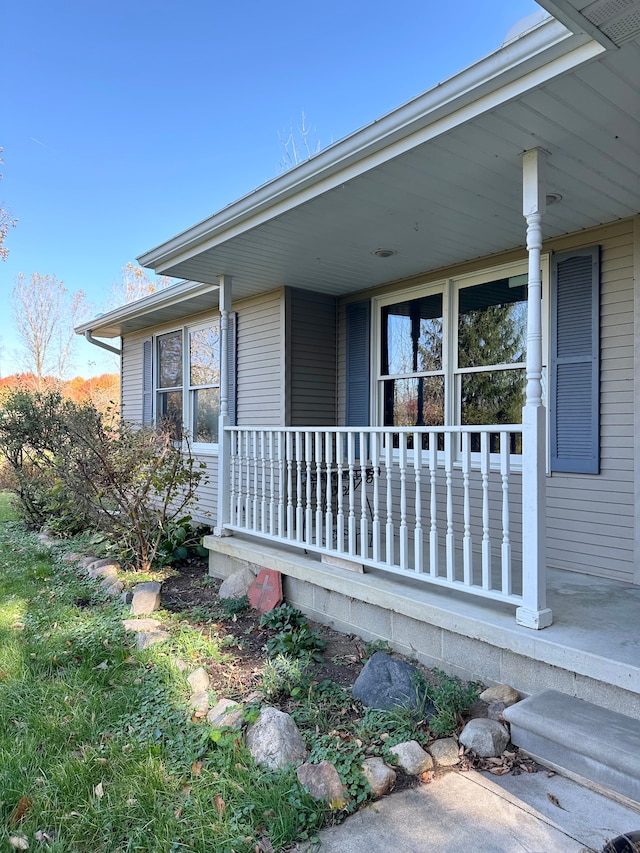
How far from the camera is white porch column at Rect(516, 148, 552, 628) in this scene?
2639 mm

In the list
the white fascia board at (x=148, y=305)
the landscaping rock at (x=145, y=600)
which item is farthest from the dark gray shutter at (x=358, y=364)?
the landscaping rock at (x=145, y=600)

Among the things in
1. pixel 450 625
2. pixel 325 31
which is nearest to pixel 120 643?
pixel 450 625

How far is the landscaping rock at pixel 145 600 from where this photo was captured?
4.11 meters

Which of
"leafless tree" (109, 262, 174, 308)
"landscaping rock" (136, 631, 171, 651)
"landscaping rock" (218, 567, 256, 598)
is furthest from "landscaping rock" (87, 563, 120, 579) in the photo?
"leafless tree" (109, 262, 174, 308)

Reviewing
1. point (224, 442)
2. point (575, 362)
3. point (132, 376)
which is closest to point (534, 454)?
point (575, 362)

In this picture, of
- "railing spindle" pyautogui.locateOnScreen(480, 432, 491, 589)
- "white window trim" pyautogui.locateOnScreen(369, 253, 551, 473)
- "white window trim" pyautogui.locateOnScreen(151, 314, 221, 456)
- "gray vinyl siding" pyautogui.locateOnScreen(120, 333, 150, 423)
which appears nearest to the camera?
"railing spindle" pyautogui.locateOnScreen(480, 432, 491, 589)

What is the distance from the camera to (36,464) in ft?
23.7

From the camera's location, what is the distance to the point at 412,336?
5.13 meters

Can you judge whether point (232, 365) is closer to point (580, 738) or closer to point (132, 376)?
point (132, 376)

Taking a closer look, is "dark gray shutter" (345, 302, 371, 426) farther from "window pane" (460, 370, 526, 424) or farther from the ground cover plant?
the ground cover plant

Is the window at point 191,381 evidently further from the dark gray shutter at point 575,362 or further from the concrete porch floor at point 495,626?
the dark gray shutter at point 575,362

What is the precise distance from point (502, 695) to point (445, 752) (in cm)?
49

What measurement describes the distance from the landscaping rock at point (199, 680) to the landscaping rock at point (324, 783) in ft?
2.96

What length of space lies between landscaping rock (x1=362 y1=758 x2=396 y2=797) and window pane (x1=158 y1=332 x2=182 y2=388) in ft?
20.0
